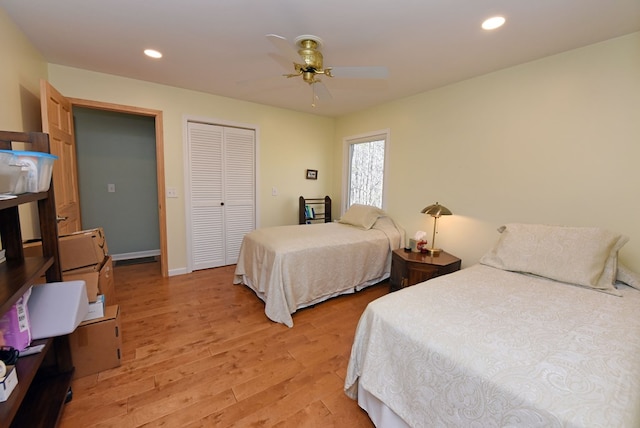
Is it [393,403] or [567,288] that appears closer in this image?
[393,403]

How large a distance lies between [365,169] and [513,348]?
10.8 ft

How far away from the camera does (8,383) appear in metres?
1.00

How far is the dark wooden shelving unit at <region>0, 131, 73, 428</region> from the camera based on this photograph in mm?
1105

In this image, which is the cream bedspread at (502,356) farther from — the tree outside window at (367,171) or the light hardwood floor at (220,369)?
the tree outside window at (367,171)

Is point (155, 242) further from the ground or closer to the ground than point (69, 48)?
closer to the ground

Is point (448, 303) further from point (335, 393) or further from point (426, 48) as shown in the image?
point (426, 48)

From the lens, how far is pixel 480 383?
96cm

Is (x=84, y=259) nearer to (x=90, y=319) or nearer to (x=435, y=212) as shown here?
(x=90, y=319)

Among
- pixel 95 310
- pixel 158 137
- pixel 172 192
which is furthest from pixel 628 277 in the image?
pixel 158 137

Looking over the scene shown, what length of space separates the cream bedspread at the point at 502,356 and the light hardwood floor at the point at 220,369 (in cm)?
35

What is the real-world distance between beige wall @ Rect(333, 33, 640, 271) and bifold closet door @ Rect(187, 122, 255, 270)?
7.11ft

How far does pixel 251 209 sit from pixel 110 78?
218 centimetres

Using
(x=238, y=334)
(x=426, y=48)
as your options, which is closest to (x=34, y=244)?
(x=238, y=334)

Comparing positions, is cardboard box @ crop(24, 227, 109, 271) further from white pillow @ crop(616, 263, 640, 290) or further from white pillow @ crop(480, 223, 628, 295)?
white pillow @ crop(616, 263, 640, 290)
